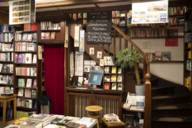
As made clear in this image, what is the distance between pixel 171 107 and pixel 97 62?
90.5 inches

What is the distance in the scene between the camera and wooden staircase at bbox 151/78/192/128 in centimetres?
532

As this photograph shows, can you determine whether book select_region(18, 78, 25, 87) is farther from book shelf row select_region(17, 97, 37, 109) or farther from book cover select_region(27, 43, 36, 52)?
book cover select_region(27, 43, 36, 52)

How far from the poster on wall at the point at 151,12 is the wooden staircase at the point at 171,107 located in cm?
190

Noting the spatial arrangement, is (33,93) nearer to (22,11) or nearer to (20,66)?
(20,66)

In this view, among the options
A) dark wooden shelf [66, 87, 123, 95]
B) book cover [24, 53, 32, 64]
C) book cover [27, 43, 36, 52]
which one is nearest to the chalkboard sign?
dark wooden shelf [66, 87, 123, 95]

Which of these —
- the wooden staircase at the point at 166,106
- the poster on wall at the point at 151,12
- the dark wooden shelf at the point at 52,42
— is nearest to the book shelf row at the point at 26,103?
the dark wooden shelf at the point at 52,42

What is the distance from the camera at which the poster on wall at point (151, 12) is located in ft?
16.2

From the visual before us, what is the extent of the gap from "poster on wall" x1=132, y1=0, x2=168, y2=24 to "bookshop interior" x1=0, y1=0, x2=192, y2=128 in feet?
0.38

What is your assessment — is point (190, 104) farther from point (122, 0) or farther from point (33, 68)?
point (33, 68)

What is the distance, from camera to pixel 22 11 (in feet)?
18.5

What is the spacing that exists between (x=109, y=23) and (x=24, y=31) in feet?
8.47

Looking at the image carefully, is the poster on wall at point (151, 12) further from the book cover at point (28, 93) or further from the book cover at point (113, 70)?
the book cover at point (28, 93)

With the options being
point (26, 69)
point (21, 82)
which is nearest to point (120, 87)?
point (26, 69)

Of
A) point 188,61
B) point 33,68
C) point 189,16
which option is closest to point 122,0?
point 189,16
